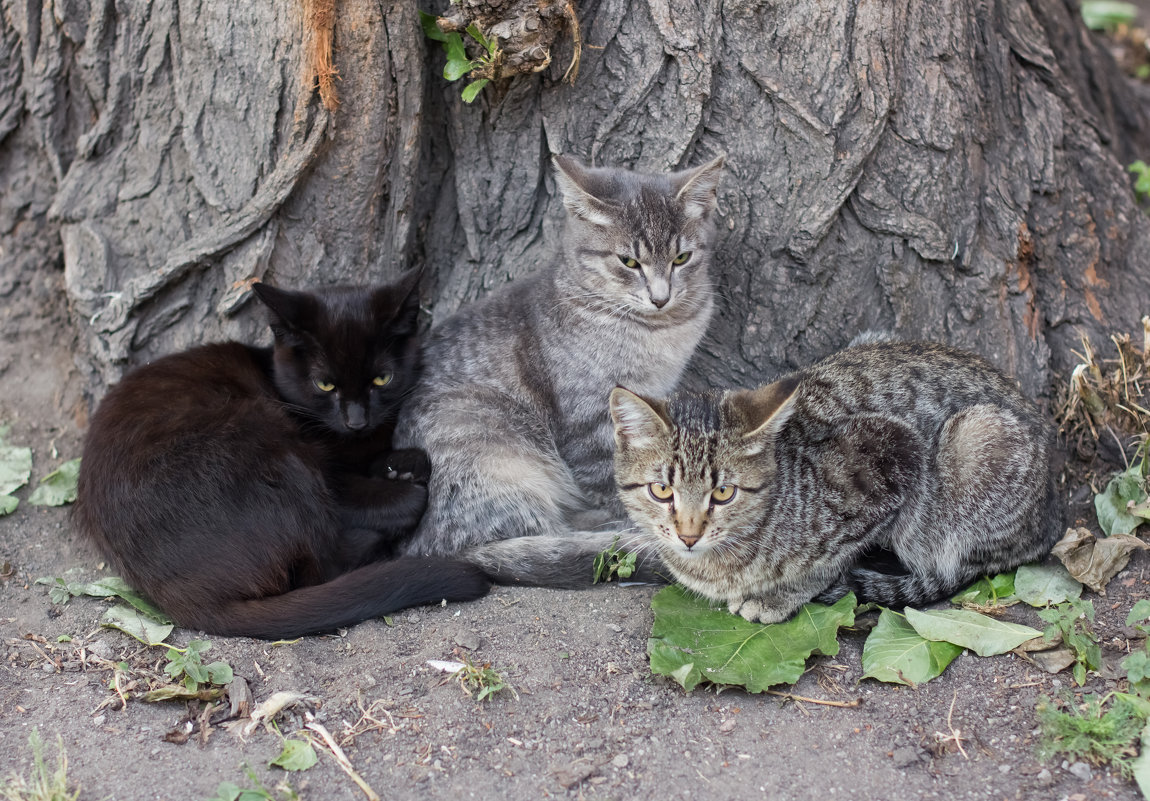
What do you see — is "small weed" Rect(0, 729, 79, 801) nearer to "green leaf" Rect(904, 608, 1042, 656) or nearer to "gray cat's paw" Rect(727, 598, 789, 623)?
"gray cat's paw" Rect(727, 598, 789, 623)

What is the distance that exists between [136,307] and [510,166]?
2.00 m

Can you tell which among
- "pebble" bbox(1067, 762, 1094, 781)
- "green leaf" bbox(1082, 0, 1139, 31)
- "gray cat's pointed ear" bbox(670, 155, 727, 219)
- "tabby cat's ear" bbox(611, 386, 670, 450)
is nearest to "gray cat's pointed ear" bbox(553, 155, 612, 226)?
"gray cat's pointed ear" bbox(670, 155, 727, 219)

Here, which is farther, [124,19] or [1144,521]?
[124,19]

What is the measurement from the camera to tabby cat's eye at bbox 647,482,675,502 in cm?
352

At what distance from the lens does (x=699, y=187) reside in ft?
13.9

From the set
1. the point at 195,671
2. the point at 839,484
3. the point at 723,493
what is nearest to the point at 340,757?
the point at 195,671

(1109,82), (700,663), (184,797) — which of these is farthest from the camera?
(1109,82)

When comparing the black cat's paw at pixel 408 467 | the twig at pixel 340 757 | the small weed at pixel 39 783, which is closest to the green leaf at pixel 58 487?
the black cat's paw at pixel 408 467

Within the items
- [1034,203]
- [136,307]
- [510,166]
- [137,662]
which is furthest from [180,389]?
[1034,203]

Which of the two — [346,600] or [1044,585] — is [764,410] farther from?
[346,600]

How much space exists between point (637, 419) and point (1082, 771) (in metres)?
1.81

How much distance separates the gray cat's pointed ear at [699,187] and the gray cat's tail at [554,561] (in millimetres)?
1497

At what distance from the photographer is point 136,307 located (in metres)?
4.77

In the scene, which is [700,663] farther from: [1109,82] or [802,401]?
[1109,82]
